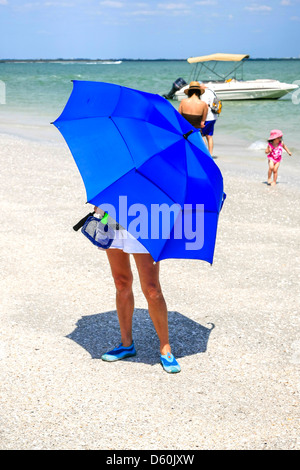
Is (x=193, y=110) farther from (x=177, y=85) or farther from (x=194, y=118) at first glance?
(x=177, y=85)

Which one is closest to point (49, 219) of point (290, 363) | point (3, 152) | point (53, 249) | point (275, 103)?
point (53, 249)

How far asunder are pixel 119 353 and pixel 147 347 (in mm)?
285

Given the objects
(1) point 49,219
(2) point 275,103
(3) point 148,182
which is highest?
(3) point 148,182

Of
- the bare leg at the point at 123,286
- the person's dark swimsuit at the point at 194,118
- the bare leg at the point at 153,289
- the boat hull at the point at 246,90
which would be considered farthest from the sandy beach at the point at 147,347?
the boat hull at the point at 246,90

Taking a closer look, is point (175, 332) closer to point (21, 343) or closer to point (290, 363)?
point (290, 363)

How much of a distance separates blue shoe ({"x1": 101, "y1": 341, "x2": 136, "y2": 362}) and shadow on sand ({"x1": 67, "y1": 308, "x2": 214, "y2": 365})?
1.7 inches

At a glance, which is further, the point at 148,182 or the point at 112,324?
the point at 112,324

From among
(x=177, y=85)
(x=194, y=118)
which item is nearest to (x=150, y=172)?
(x=194, y=118)

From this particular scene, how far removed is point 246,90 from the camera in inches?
1043

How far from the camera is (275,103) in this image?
27.1m

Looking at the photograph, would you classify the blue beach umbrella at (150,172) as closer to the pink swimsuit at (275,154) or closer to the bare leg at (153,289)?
the bare leg at (153,289)

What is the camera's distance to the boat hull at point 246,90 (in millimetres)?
26141

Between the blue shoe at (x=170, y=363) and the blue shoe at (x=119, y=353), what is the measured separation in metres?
0.23

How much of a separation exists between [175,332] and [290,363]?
88 centimetres
